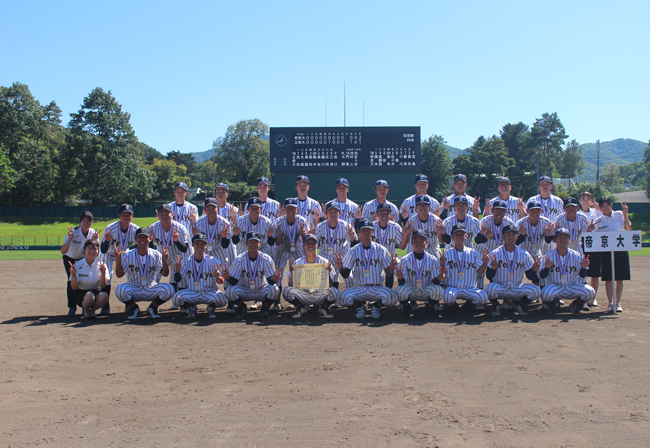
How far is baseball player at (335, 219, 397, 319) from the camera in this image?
7910mm

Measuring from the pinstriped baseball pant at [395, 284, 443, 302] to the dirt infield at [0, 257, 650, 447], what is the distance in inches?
19.7

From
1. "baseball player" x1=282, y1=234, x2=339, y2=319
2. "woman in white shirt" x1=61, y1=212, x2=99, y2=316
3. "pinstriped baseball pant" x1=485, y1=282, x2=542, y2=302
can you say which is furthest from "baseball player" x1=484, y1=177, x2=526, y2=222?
"woman in white shirt" x1=61, y1=212, x2=99, y2=316

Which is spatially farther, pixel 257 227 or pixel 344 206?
pixel 344 206

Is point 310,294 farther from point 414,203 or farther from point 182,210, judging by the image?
point 182,210

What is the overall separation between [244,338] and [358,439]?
3.22 meters

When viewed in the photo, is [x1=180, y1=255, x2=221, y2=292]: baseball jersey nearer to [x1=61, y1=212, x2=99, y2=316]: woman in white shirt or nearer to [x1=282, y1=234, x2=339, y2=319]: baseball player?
[x1=282, y1=234, x2=339, y2=319]: baseball player

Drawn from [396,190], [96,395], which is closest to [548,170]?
[396,190]

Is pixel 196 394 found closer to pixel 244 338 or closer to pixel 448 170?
pixel 244 338

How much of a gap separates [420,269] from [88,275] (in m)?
5.66

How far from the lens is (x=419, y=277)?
7.95 metres

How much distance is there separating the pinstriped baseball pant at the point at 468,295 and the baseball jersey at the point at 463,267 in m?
0.15

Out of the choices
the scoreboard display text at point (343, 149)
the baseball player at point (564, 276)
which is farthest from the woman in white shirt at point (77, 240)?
the scoreboard display text at point (343, 149)

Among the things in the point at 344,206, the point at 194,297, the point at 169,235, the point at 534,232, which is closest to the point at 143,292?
the point at 194,297

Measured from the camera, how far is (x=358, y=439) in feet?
11.6
